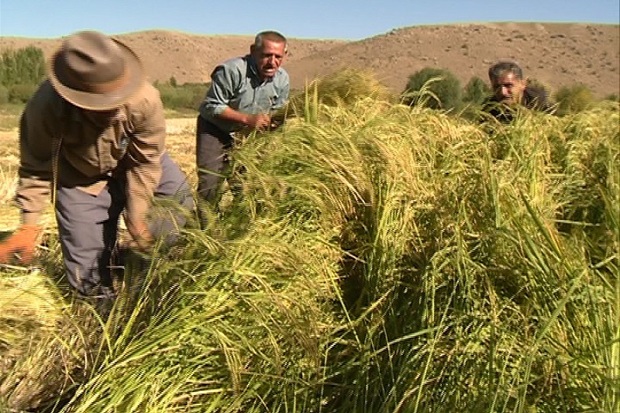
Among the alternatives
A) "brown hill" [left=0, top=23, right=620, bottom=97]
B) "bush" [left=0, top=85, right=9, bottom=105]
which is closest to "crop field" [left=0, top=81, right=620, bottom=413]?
"bush" [left=0, top=85, right=9, bottom=105]

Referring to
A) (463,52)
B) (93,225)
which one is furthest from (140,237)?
(463,52)

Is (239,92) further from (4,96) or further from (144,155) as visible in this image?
(4,96)

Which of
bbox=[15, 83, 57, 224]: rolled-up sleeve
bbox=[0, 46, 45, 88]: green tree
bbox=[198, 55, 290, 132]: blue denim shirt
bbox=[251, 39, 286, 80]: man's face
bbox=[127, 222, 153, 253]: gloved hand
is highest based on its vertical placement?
bbox=[251, 39, 286, 80]: man's face

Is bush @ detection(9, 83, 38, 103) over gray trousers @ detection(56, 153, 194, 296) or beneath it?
beneath

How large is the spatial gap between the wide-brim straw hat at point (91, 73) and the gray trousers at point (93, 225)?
0.52 metres

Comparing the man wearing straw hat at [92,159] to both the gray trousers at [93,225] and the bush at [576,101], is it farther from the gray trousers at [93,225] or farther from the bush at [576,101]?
the bush at [576,101]

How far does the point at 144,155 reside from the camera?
3.04 m

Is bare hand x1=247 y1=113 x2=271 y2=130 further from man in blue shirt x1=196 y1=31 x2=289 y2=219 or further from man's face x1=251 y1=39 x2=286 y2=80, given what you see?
man's face x1=251 y1=39 x2=286 y2=80

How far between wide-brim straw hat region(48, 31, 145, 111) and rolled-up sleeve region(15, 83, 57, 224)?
0.20m

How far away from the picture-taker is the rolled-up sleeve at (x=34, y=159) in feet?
9.37

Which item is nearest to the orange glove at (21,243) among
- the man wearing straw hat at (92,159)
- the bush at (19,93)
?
the man wearing straw hat at (92,159)

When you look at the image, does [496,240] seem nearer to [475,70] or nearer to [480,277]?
[480,277]

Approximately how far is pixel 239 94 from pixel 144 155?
5.49 ft

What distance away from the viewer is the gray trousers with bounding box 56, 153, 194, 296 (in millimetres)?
2980
